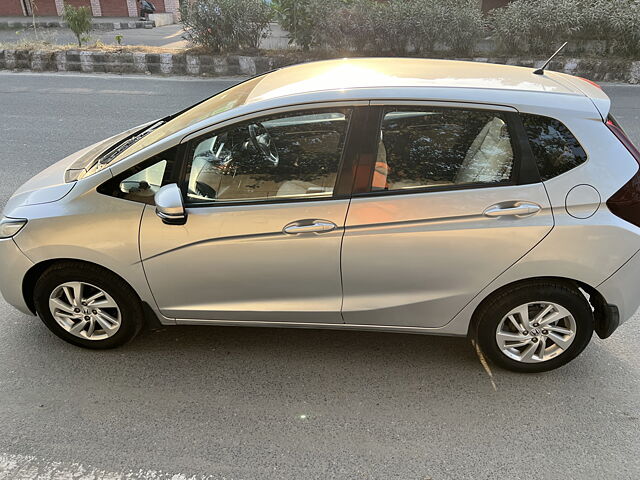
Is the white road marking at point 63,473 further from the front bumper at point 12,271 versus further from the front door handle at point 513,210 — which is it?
the front door handle at point 513,210

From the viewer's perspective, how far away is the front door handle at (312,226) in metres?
2.72

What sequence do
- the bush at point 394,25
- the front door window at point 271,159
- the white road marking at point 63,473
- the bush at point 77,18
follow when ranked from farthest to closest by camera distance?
the bush at point 77,18
the bush at point 394,25
the front door window at point 271,159
the white road marking at point 63,473

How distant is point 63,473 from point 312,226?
1704mm

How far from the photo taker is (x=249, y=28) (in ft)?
42.0

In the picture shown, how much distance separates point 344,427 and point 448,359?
2.86 feet

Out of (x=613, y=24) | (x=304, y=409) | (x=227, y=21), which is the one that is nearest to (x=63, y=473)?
(x=304, y=409)

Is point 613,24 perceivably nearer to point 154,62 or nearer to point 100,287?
point 154,62

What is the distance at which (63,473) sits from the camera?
246cm

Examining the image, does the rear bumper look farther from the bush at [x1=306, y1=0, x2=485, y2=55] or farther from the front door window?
the bush at [x1=306, y1=0, x2=485, y2=55]

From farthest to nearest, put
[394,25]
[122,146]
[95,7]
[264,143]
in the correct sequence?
[95,7] < [394,25] < [122,146] < [264,143]

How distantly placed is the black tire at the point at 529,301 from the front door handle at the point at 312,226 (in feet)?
3.27

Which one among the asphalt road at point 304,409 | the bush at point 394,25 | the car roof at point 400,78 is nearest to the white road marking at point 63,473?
the asphalt road at point 304,409

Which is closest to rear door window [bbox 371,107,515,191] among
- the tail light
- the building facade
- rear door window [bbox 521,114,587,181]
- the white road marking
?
rear door window [bbox 521,114,587,181]

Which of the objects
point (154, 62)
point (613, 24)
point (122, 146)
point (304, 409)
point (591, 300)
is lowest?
point (304, 409)
